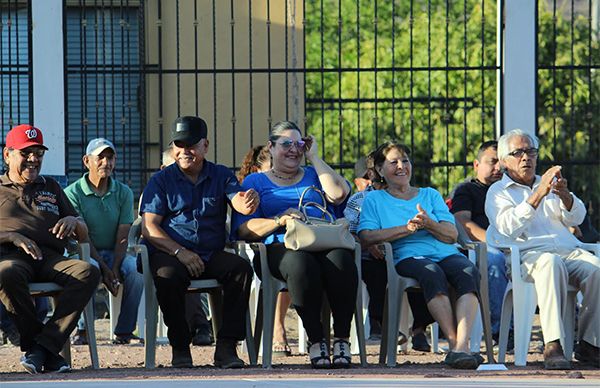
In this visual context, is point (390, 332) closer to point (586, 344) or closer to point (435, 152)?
point (586, 344)

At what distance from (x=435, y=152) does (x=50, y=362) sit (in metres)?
10.1

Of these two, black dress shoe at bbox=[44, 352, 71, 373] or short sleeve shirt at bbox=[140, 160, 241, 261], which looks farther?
short sleeve shirt at bbox=[140, 160, 241, 261]

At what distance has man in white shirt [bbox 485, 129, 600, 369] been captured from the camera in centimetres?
804

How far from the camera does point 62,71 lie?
34.5 ft

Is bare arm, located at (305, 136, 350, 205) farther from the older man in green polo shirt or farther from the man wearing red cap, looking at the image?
the older man in green polo shirt

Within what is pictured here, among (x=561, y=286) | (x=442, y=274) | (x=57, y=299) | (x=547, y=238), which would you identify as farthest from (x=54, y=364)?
(x=547, y=238)

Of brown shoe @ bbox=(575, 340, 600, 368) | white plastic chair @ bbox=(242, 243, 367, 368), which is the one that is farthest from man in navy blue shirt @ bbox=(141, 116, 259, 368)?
brown shoe @ bbox=(575, 340, 600, 368)

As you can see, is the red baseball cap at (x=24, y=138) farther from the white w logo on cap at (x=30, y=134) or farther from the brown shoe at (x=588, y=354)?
the brown shoe at (x=588, y=354)

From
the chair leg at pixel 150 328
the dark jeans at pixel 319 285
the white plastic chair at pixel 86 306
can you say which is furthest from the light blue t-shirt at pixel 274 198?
the white plastic chair at pixel 86 306

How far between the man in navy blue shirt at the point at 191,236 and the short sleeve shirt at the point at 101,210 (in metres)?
1.46

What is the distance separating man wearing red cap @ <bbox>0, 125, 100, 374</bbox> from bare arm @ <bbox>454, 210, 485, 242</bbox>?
2606 millimetres

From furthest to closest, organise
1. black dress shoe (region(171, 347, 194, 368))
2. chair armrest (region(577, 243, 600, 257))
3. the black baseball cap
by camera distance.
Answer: chair armrest (region(577, 243, 600, 257))
the black baseball cap
black dress shoe (region(171, 347, 194, 368))

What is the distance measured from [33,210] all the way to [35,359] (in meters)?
0.88

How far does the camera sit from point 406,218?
836 centimetres
